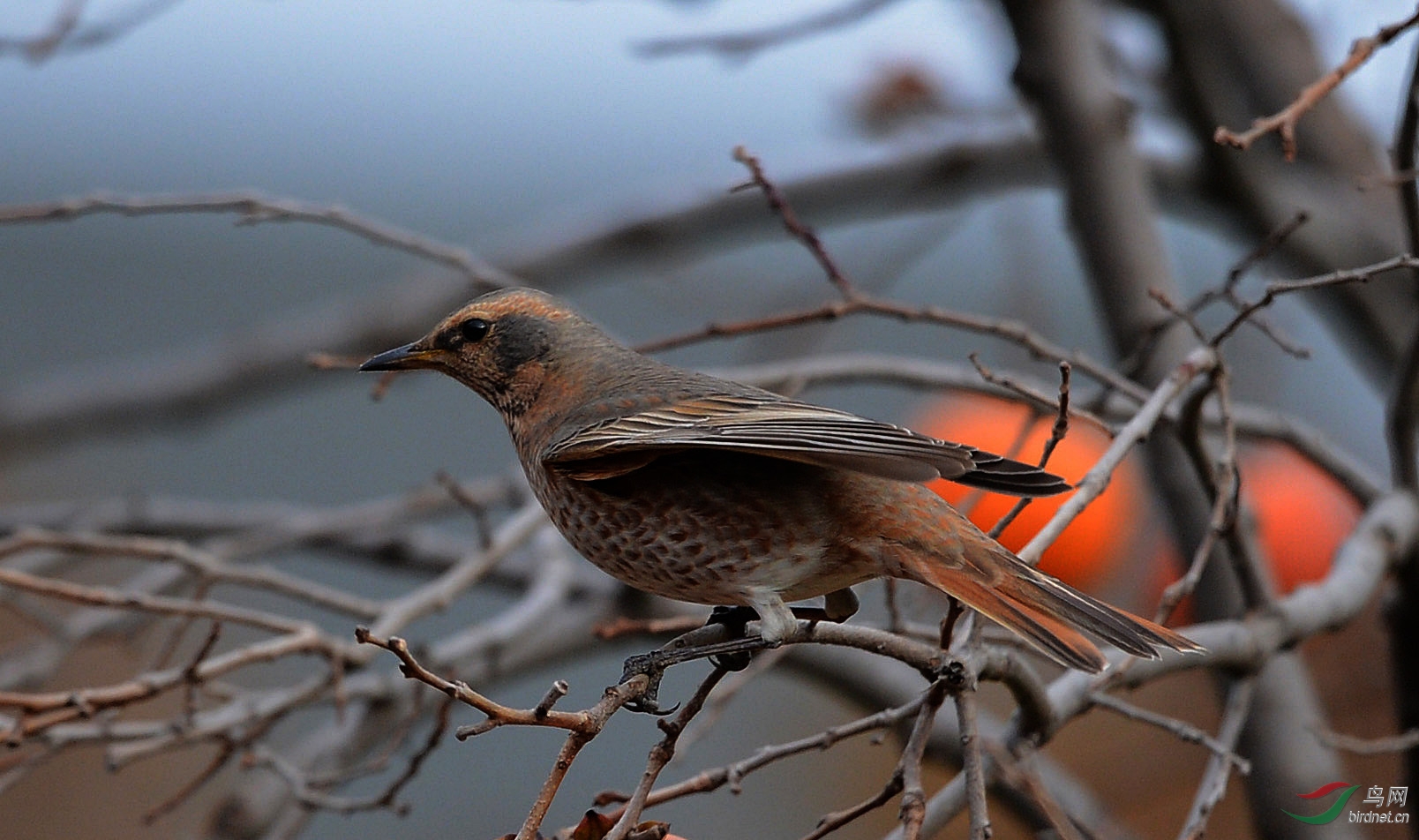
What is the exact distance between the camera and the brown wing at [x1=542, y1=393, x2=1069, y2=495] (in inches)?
60.4

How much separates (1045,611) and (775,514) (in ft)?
1.25

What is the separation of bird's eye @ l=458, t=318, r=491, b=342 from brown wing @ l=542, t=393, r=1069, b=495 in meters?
0.43

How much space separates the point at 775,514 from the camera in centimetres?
178

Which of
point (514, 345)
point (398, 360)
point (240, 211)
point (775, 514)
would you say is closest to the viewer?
point (775, 514)

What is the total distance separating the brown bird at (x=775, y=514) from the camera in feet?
5.45

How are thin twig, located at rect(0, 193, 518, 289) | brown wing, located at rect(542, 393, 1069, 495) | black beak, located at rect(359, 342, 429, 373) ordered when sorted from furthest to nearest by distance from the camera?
thin twig, located at rect(0, 193, 518, 289) → black beak, located at rect(359, 342, 429, 373) → brown wing, located at rect(542, 393, 1069, 495)

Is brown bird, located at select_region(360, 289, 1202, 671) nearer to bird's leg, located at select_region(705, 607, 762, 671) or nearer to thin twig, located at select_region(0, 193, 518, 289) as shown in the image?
bird's leg, located at select_region(705, 607, 762, 671)

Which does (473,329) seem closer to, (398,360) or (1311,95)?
(398,360)

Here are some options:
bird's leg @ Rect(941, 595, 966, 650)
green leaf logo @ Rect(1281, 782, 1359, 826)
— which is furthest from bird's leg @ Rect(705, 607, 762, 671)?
green leaf logo @ Rect(1281, 782, 1359, 826)

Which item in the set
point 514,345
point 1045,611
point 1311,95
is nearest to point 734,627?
point 1045,611

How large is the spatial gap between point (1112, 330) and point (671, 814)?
2.35m

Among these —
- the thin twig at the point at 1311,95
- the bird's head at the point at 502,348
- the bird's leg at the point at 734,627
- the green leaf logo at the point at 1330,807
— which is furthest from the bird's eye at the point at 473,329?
the green leaf logo at the point at 1330,807

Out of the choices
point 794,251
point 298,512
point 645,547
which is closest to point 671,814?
point 298,512

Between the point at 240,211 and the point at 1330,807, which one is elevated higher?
the point at 240,211
